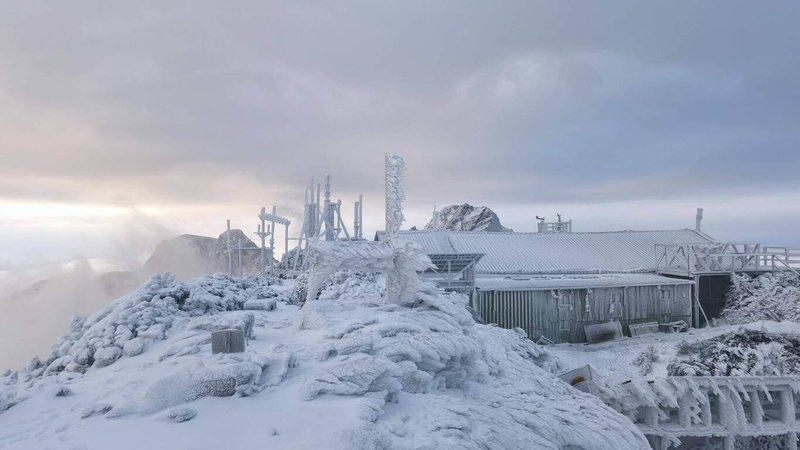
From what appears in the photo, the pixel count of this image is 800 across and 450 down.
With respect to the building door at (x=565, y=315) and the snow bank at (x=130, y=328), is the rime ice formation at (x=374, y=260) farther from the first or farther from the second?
the building door at (x=565, y=315)

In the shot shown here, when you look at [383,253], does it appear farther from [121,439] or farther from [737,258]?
[737,258]

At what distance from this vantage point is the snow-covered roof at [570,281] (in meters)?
22.4

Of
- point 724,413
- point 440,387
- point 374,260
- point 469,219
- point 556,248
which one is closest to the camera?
point 440,387

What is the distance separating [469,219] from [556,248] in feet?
90.7

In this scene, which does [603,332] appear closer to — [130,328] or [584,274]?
[584,274]

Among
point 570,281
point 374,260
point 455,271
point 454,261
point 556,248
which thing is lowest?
point 570,281

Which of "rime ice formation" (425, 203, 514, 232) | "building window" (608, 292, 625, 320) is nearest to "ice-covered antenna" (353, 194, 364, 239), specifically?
"building window" (608, 292, 625, 320)

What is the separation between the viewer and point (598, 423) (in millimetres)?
8852

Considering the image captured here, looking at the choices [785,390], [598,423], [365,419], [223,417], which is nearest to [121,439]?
[223,417]

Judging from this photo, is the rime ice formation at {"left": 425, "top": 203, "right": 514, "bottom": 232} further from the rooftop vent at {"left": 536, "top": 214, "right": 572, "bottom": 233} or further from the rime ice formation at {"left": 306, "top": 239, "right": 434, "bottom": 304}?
the rime ice formation at {"left": 306, "top": 239, "right": 434, "bottom": 304}

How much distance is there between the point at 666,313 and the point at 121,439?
25.9 m

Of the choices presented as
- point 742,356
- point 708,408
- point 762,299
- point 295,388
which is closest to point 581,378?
point 708,408

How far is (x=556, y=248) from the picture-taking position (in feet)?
101

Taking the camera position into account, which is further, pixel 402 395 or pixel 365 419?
pixel 402 395
